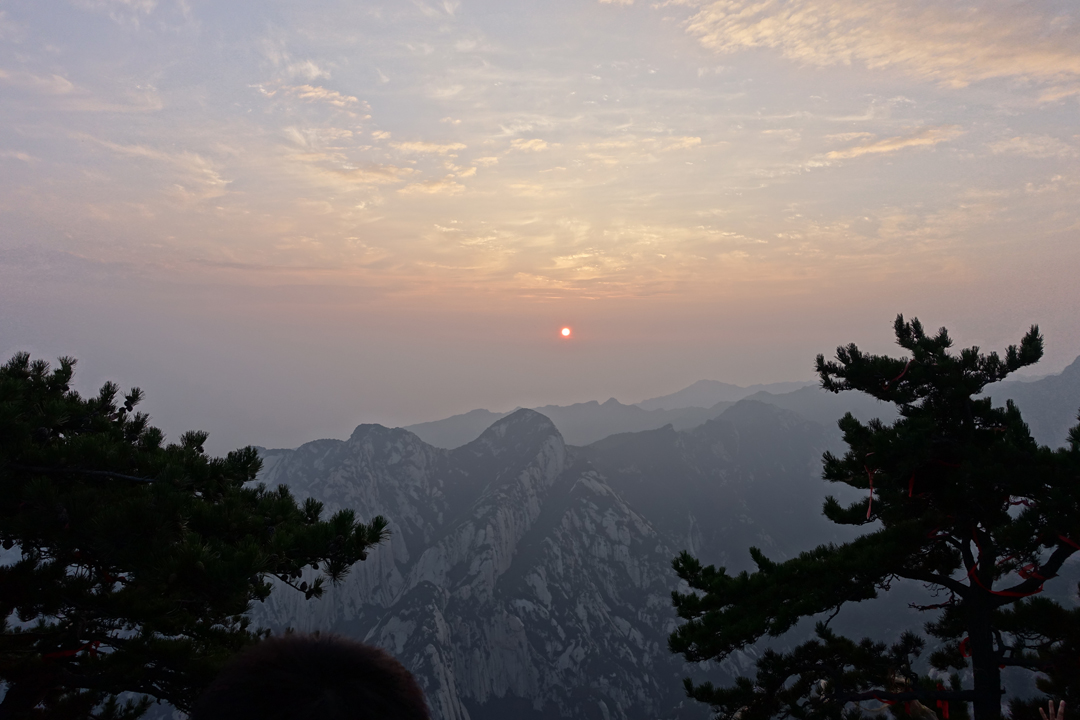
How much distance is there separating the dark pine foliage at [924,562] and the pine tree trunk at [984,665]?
3 cm

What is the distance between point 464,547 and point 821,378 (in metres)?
163

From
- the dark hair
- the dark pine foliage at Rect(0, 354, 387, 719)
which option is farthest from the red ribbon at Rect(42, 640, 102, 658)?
the dark hair

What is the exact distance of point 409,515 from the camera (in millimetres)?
191250

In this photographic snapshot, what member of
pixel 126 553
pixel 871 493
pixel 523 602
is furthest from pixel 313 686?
pixel 523 602

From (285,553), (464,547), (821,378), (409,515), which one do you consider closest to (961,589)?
(821,378)

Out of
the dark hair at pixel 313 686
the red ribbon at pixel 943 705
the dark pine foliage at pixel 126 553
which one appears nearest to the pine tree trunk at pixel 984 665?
the red ribbon at pixel 943 705

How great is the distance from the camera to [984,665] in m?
12.5

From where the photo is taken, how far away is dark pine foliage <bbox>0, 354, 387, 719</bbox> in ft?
29.1

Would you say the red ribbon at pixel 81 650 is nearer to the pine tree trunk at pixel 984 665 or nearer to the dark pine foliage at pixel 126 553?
the dark pine foliage at pixel 126 553

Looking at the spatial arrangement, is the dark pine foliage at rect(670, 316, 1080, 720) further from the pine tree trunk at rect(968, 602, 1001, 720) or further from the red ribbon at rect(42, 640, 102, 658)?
the red ribbon at rect(42, 640, 102, 658)

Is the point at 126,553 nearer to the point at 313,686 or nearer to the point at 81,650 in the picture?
the point at 81,650

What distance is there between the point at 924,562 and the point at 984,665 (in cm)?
233

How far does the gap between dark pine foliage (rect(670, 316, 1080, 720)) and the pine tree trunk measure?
29 millimetres

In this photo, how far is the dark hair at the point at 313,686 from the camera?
2.83m
